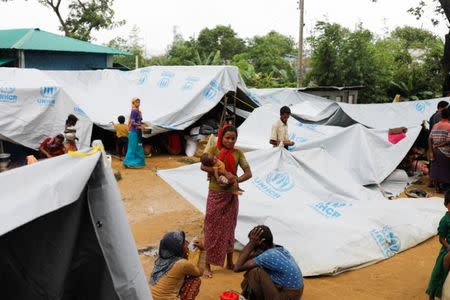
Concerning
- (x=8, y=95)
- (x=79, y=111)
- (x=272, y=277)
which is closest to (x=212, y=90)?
(x=79, y=111)

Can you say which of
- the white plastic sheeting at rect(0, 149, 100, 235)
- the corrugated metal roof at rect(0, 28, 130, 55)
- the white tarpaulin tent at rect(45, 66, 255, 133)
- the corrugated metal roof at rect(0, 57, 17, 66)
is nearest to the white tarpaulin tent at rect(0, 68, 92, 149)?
the white tarpaulin tent at rect(45, 66, 255, 133)

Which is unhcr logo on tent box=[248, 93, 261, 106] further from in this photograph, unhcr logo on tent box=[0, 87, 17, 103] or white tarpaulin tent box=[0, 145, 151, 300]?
white tarpaulin tent box=[0, 145, 151, 300]

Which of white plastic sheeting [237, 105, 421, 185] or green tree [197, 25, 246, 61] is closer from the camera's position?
white plastic sheeting [237, 105, 421, 185]

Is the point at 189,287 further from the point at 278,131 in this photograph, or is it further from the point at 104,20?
the point at 104,20

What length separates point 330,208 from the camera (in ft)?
18.7

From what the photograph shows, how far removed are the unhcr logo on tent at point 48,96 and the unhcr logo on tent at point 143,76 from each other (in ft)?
9.31

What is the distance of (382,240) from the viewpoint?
5.38m

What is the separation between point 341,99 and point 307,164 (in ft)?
28.6

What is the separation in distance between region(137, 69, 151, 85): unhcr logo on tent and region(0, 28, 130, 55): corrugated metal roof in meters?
7.21

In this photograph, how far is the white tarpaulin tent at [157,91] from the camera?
11281mm

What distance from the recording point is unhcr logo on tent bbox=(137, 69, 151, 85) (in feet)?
41.7

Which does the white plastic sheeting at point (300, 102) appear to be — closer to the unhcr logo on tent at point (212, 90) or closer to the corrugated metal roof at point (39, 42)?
the unhcr logo on tent at point (212, 90)

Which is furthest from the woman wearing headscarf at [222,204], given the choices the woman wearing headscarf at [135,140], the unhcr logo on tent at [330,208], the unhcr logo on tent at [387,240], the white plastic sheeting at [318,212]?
the woman wearing headscarf at [135,140]

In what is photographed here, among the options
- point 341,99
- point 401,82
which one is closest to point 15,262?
point 341,99
